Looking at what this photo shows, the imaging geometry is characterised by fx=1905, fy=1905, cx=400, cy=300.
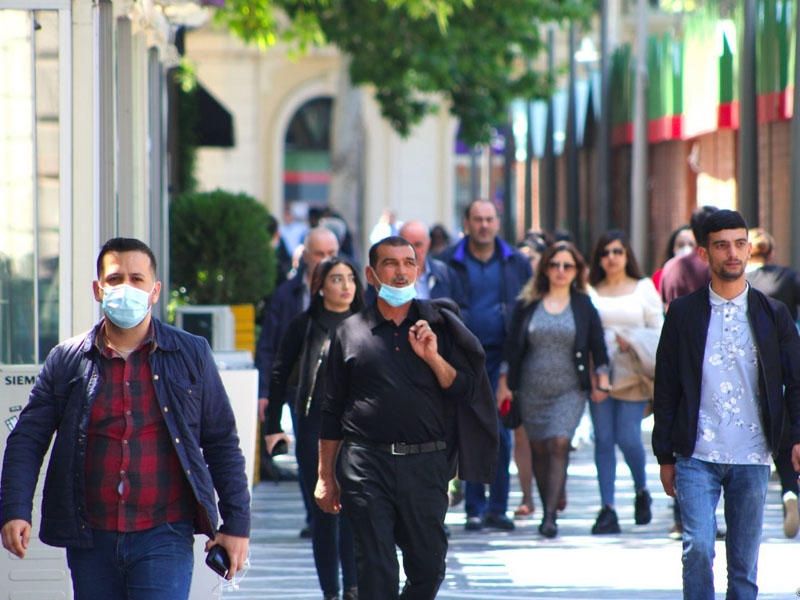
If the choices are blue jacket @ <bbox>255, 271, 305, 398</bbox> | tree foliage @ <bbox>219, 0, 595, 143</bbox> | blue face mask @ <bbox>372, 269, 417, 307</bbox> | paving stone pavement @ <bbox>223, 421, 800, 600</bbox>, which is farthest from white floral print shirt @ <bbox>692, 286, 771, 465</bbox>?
tree foliage @ <bbox>219, 0, 595, 143</bbox>

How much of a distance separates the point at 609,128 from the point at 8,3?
23978 mm

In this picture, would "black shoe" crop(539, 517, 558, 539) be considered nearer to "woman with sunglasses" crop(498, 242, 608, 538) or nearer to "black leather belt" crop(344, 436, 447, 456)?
"woman with sunglasses" crop(498, 242, 608, 538)

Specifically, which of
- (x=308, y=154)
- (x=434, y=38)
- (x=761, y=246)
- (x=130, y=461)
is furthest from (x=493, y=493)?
(x=308, y=154)

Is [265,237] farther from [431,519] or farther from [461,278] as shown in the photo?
[431,519]

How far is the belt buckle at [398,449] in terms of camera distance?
7.64 metres

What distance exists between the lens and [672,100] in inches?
1054

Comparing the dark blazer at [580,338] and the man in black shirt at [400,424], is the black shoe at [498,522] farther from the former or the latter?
the man in black shirt at [400,424]

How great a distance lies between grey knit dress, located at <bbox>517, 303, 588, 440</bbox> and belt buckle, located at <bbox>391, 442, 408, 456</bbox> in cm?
474

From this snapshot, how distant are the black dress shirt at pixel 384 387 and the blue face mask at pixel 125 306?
1.77 meters

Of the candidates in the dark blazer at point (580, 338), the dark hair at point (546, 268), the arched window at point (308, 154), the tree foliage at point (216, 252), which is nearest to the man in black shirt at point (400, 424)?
the dark blazer at point (580, 338)

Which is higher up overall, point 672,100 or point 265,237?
point 672,100

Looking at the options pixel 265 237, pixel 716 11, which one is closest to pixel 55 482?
pixel 265 237

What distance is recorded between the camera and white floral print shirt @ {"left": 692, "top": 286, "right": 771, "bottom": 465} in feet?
25.2

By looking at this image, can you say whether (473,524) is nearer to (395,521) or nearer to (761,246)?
(761,246)
